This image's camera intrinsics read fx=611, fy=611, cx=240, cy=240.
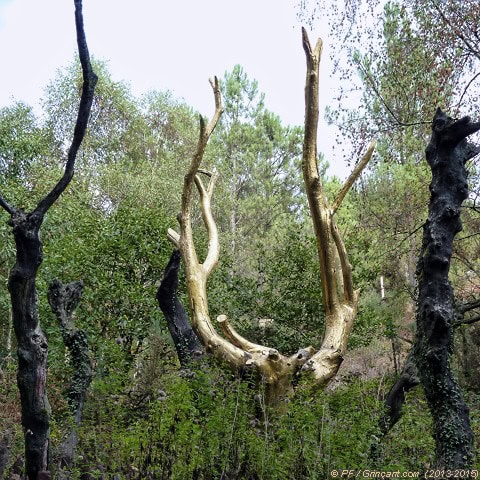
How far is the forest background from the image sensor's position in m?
4.04

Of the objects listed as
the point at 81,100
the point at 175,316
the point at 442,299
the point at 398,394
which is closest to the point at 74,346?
the point at 175,316

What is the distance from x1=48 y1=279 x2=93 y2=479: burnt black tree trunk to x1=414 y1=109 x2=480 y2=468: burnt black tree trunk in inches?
120

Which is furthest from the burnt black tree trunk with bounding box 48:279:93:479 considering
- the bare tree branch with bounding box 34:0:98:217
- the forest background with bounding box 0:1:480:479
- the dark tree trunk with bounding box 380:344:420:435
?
the dark tree trunk with bounding box 380:344:420:435

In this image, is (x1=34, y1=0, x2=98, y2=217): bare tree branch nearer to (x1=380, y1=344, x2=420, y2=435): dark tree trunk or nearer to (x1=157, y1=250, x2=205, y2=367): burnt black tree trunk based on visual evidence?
(x1=157, y1=250, x2=205, y2=367): burnt black tree trunk

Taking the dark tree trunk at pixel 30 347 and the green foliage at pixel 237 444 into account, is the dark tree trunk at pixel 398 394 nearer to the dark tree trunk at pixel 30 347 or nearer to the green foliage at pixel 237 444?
the green foliage at pixel 237 444

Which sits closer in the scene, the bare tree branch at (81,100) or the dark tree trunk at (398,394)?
the bare tree branch at (81,100)

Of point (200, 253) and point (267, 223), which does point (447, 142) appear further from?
point (267, 223)

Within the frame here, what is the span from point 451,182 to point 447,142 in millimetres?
300

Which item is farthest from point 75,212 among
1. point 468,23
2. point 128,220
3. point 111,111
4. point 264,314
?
point 111,111

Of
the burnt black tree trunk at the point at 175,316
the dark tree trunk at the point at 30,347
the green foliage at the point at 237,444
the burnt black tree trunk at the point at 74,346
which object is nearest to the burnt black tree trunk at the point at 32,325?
the dark tree trunk at the point at 30,347

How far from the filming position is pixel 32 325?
430cm

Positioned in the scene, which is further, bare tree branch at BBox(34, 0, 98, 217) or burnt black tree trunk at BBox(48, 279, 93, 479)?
burnt black tree trunk at BBox(48, 279, 93, 479)

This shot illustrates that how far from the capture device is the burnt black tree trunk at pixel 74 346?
593 centimetres

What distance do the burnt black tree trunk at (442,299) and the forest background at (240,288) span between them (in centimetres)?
44
